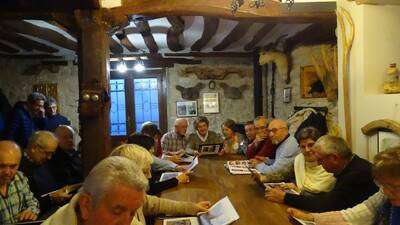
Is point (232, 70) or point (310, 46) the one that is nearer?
point (310, 46)

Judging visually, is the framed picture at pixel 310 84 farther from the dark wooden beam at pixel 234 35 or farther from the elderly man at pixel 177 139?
the elderly man at pixel 177 139

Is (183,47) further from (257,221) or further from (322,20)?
(257,221)

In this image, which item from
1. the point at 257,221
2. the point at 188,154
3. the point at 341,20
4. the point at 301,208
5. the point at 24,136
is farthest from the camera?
the point at 188,154

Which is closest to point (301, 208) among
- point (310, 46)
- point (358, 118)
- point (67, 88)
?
point (358, 118)

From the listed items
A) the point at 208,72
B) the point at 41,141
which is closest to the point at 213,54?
the point at 208,72

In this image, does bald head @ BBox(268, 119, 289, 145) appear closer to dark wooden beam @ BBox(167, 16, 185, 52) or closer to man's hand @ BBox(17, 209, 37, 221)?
dark wooden beam @ BBox(167, 16, 185, 52)

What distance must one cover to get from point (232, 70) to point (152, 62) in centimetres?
148

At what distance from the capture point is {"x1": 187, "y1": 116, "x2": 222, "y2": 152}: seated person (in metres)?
4.82

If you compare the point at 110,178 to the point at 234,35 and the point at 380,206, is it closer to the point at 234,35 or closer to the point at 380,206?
the point at 380,206

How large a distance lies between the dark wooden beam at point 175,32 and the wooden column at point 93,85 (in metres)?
1.15

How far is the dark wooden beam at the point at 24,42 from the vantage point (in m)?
4.97

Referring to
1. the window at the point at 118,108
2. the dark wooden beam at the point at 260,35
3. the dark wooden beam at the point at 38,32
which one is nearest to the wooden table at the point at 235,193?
the dark wooden beam at the point at 260,35

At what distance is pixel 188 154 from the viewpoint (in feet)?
14.6

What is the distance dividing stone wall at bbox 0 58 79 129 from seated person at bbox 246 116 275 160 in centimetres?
407
